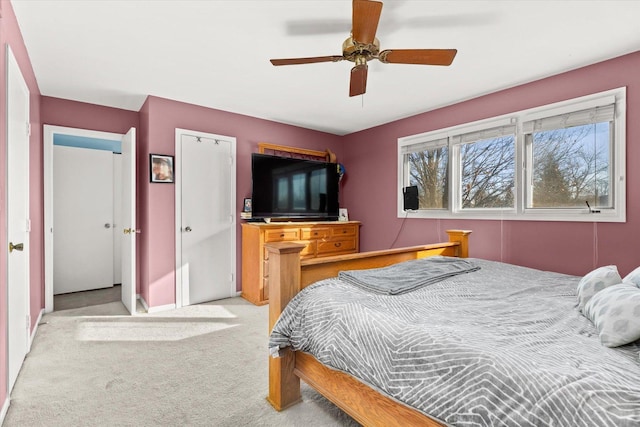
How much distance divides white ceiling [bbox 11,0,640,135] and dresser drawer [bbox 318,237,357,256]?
6.20ft

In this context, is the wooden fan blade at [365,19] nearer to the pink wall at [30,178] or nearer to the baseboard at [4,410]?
the pink wall at [30,178]

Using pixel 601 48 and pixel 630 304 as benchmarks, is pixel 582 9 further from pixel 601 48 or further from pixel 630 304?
pixel 630 304

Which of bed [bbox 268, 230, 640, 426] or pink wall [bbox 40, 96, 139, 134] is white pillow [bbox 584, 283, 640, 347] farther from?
pink wall [bbox 40, 96, 139, 134]

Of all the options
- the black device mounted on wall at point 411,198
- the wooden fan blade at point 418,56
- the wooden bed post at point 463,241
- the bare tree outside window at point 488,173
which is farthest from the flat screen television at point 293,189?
the wooden fan blade at point 418,56

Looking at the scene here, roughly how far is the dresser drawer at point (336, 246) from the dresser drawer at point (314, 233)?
108mm

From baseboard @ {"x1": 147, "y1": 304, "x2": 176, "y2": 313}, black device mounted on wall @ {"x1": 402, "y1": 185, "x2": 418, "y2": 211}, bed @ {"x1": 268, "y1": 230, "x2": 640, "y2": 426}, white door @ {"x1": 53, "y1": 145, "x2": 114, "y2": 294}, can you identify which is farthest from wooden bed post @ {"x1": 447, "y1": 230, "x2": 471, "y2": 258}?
white door @ {"x1": 53, "y1": 145, "x2": 114, "y2": 294}

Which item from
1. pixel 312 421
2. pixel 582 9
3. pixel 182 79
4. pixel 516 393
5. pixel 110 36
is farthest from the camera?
pixel 182 79

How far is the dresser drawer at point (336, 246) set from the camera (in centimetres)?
431

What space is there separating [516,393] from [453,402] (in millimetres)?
194

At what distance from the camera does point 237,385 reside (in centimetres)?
204

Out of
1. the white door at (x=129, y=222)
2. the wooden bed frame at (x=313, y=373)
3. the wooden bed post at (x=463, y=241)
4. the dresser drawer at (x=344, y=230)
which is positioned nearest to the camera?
the wooden bed frame at (x=313, y=373)

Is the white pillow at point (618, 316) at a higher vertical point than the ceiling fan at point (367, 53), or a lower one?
lower

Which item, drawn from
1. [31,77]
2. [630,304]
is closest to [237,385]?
[630,304]

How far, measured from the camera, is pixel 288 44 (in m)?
2.42
